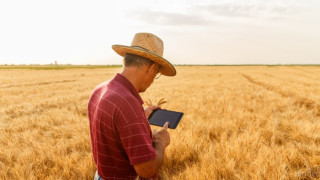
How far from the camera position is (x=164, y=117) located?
217 centimetres

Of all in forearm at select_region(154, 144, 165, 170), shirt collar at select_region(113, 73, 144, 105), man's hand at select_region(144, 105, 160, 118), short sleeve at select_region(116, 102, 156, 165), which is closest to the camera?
short sleeve at select_region(116, 102, 156, 165)

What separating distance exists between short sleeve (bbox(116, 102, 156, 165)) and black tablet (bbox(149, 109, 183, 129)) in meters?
0.67

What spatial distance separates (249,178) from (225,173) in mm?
224

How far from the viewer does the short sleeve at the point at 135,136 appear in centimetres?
137

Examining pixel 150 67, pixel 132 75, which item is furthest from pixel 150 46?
pixel 132 75

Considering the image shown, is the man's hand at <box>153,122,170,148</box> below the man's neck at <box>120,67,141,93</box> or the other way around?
below

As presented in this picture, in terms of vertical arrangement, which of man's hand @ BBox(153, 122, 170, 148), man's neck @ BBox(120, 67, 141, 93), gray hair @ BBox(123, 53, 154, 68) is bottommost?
man's hand @ BBox(153, 122, 170, 148)

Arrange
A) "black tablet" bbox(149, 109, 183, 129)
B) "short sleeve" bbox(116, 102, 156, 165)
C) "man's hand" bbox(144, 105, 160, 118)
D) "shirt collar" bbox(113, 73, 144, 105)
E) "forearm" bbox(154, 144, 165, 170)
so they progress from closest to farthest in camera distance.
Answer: "short sleeve" bbox(116, 102, 156, 165)
"forearm" bbox(154, 144, 165, 170)
"shirt collar" bbox(113, 73, 144, 105)
"black tablet" bbox(149, 109, 183, 129)
"man's hand" bbox(144, 105, 160, 118)

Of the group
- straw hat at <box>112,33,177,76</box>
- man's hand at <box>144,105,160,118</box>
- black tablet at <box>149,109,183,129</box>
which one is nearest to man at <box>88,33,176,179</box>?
straw hat at <box>112,33,177,76</box>

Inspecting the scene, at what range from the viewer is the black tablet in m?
2.07

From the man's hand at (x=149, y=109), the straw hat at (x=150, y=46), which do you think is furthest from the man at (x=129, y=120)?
the man's hand at (x=149, y=109)

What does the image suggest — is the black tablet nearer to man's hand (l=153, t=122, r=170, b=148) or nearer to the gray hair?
man's hand (l=153, t=122, r=170, b=148)

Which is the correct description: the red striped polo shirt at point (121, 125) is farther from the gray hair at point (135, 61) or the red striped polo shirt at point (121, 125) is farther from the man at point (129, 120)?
the gray hair at point (135, 61)

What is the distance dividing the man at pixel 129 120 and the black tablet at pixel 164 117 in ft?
0.79
